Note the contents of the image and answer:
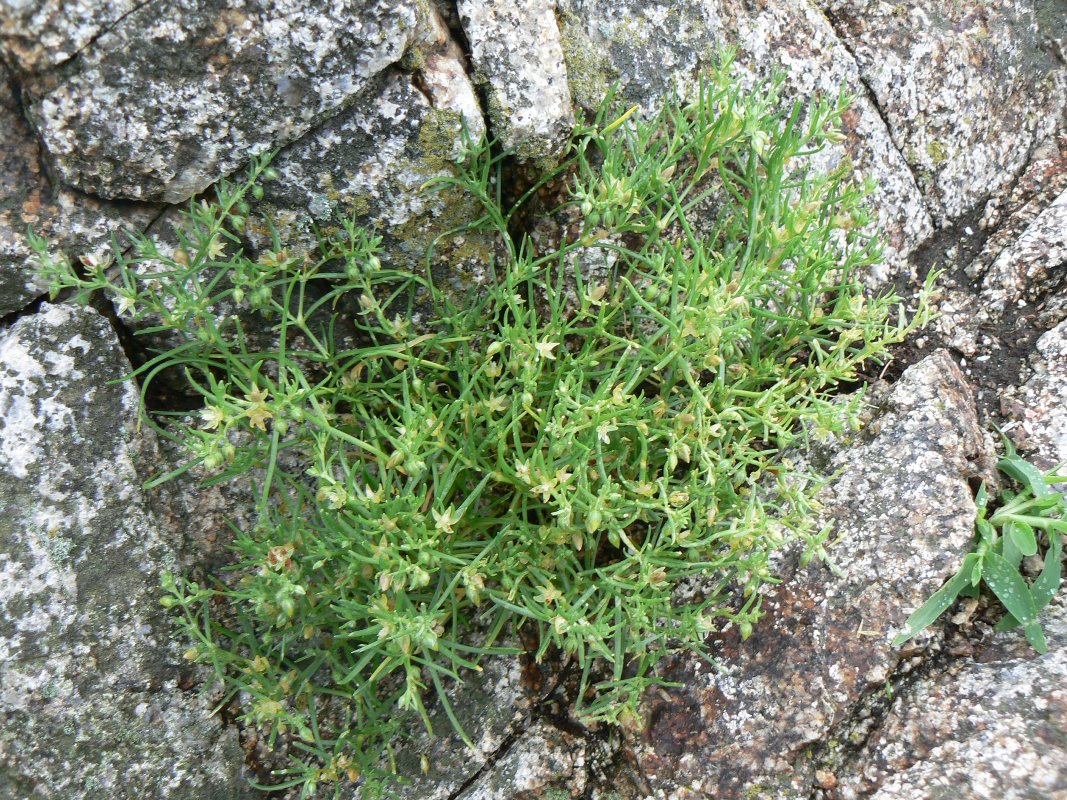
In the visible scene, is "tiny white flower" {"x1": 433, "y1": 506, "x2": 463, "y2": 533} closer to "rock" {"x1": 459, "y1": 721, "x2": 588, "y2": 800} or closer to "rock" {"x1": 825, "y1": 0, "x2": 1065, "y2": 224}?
"rock" {"x1": 459, "y1": 721, "x2": 588, "y2": 800}

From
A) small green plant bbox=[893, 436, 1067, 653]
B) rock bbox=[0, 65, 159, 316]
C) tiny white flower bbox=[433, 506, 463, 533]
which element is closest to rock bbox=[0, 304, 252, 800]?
rock bbox=[0, 65, 159, 316]

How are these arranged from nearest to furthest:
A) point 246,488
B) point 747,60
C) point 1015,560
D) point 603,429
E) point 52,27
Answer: point 52,27, point 603,429, point 1015,560, point 246,488, point 747,60

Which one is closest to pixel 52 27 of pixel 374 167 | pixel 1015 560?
pixel 374 167

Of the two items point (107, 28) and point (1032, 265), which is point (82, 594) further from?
point (1032, 265)

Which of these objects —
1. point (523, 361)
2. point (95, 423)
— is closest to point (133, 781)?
point (95, 423)

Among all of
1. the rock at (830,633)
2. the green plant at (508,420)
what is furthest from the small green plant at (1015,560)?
the green plant at (508,420)

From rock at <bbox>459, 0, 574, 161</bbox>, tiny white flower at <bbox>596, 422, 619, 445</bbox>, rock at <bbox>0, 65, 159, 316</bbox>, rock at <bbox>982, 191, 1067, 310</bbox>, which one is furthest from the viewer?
rock at <bbox>982, 191, 1067, 310</bbox>
